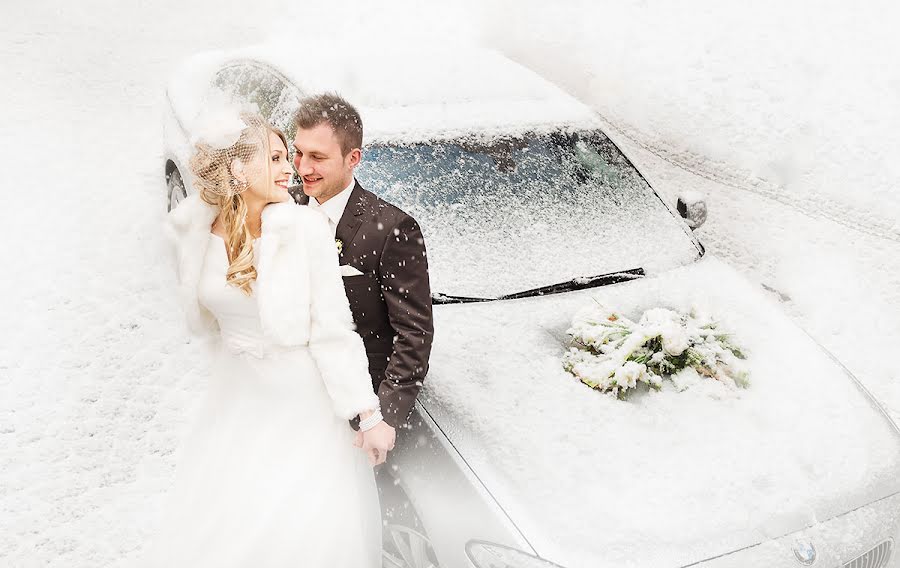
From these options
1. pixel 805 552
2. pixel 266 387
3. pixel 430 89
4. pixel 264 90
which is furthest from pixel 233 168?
pixel 264 90

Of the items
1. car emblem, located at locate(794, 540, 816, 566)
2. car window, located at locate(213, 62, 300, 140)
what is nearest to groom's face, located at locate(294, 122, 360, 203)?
car window, located at locate(213, 62, 300, 140)

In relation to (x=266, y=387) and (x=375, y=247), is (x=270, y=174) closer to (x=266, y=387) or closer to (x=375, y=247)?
(x=375, y=247)

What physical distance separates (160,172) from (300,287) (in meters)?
4.73

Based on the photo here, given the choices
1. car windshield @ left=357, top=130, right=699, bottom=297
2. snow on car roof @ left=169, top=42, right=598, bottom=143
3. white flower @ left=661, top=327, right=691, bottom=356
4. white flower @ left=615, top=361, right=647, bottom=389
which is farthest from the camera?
snow on car roof @ left=169, top=42, right=598, bottom=143

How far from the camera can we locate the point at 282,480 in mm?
2393

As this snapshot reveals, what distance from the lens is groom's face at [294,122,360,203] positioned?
2320 mm

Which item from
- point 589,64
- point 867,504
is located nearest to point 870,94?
point 589,64

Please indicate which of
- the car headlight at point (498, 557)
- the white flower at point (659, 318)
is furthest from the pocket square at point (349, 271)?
the white flower at point (659, 318)

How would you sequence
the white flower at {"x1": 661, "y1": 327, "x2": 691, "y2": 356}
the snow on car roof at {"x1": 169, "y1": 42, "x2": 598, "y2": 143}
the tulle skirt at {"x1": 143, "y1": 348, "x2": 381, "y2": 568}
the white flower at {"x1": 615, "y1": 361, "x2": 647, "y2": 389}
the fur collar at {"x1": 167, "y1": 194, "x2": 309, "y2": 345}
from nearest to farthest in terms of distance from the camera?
the fur collar at {"x1": 167, "y1": 194, "x2": 309, "y2": 345}, the tulle skirt at {"x1": 143, "y1": 348, "x2": 381, "y2": 568}, the white flower at {"x1": 615, "y1": 361, "x2": 647, "y2": 389}, the white flower at {"x1": 661, "y1": 327, "x2": 691, "y2": 356}, the snow on car roof at {"x1": 169, "y1": 42, "x2": 598, "y2": 143}

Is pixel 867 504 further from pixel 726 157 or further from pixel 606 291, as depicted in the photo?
pixel 726 157

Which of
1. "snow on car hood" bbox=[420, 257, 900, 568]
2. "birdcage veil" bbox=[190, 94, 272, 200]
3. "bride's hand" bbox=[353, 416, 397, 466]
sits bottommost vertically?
"snow on car hood" bbox=[420, 257, 900, 568]

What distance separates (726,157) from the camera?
7.25m

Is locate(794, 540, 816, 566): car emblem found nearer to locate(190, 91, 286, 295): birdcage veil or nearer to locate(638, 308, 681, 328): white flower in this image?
locate(638, 308, 681, 328): white flower

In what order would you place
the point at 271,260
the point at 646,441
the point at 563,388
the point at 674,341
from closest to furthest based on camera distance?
1. the point at 271,260
2. the point at 646,441
3. the point at 563,388
4. the point at 674,341
